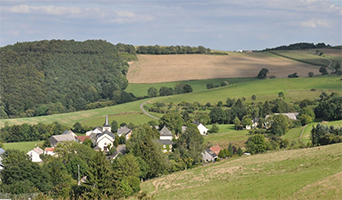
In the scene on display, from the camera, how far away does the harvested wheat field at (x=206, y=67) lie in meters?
123

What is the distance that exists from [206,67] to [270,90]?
35277 millimetres

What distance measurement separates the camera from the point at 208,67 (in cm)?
13175

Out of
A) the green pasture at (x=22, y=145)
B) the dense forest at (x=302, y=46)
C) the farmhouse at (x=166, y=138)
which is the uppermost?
the dense forest at (x=302, y=46)

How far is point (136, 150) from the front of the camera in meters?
50.1

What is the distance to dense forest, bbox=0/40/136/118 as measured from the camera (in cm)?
11038

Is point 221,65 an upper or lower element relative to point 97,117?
upper

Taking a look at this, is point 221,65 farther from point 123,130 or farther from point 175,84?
point 123,130

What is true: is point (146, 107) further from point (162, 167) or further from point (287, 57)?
point (287, 57)

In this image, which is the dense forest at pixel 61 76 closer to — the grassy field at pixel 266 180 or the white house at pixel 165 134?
the white house at pixel 165 134

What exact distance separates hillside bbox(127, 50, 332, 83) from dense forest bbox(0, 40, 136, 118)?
5.33 metres

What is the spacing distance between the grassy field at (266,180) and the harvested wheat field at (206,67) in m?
81.4

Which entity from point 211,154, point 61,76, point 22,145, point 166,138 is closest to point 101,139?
point 166,138

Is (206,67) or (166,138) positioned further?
(206,67)

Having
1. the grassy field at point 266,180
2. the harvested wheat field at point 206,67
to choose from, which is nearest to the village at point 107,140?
the grassy field at point 266,180
